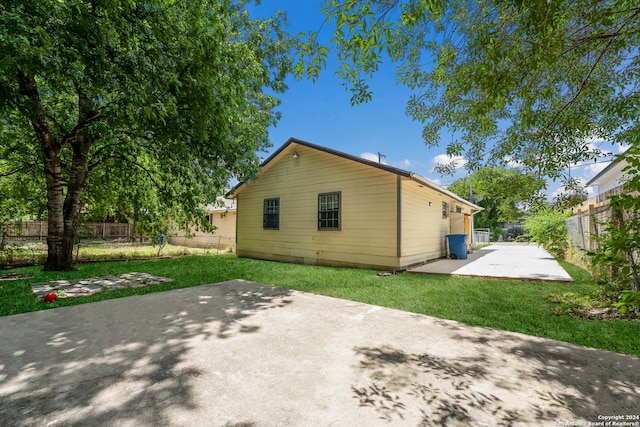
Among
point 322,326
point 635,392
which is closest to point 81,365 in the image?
point 322,326

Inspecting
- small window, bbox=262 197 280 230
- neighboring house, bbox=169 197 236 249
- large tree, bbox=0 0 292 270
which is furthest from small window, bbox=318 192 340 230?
neighboring house, bbox=169 197 236 249

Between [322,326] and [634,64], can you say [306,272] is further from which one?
[634,64]

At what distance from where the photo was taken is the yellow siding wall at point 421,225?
8.91 meters

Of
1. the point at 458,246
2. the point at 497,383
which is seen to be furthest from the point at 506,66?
the point at 458,246

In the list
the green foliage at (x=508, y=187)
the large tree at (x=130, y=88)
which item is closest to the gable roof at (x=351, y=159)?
the large tree at (x=130, y=88)

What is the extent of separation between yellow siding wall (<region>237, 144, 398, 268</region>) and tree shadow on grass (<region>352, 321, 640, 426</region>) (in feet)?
18.0

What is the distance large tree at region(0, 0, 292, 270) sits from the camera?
4023 mm

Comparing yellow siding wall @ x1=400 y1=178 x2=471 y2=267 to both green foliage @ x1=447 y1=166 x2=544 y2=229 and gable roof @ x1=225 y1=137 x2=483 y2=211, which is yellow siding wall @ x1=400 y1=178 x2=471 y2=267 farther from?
green foliage @ x1=447 y1=166 x2=544 y2=229

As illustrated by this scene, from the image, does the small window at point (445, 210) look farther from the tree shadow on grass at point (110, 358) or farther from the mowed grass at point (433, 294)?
the tree shadow on grass at point (110, 358)

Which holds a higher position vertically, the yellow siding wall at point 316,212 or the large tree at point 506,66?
the large tree at point 506,66

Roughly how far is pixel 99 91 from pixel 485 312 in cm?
722

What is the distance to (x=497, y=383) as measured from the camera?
2434 millimetres

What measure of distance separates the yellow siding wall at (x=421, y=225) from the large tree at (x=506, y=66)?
12.5 ft

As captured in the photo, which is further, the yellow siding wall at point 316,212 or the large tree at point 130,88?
the yellow siding wall at point 316,212
